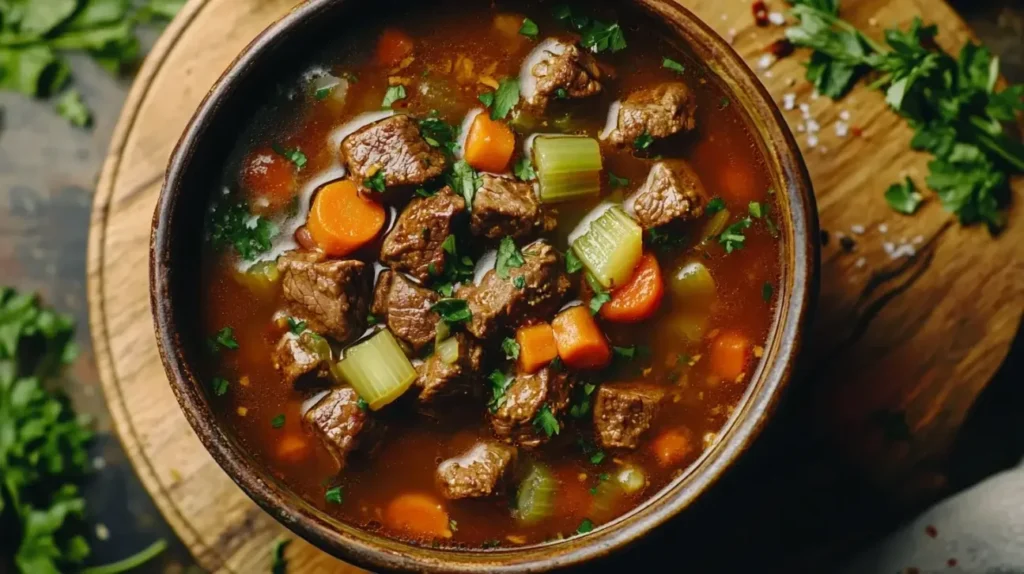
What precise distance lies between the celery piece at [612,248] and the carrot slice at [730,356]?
37 centimetres

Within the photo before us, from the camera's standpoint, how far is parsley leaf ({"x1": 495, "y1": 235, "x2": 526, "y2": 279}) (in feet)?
9.82

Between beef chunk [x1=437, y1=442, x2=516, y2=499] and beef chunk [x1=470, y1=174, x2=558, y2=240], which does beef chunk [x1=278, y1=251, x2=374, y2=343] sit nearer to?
beef chunk [x1=470, y1=174, x2=558, y2=240]

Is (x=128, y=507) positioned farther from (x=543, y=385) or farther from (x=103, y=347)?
(x=543, y=385)

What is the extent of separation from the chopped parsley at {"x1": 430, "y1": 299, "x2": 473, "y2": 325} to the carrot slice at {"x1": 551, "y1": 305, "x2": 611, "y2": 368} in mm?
283

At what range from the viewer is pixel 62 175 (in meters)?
4.93

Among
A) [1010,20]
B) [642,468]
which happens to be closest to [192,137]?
[642,468]

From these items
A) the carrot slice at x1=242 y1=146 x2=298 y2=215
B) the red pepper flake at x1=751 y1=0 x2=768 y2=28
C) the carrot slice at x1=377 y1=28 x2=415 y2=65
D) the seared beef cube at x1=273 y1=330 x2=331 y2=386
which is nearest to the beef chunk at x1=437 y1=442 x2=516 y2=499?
the seared beef cube at x1=273 y1=330 x2=331 y2=386

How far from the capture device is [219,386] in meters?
3.02

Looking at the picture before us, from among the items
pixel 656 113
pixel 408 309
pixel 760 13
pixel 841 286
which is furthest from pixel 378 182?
pixel 841 286

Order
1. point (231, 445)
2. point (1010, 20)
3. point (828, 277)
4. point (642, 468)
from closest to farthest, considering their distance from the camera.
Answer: point (231, 445) < point (642, 468) < point (828, 277) < point (1010, 20)

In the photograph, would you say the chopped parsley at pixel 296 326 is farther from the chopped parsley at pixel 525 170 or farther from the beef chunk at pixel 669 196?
the beef chunk at pixel 669 196

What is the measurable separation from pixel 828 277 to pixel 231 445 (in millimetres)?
2160

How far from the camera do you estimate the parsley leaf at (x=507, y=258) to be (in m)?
2.99

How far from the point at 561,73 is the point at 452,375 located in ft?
3.24
